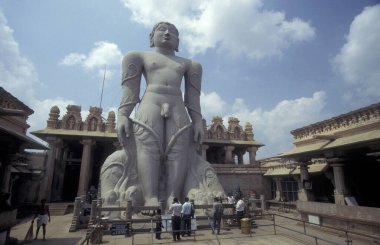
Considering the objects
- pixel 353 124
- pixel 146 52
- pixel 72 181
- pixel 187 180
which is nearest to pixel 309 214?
pixel 353 124

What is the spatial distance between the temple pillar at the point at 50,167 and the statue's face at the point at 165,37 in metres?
13.4

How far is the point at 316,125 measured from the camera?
14.5m

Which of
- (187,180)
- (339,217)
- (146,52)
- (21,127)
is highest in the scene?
(146,52)

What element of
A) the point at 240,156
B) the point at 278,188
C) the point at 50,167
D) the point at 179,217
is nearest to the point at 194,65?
the point at 179,217

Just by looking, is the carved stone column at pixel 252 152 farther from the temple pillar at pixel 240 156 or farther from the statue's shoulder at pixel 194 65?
the statue's shoulder at pixel 194 65

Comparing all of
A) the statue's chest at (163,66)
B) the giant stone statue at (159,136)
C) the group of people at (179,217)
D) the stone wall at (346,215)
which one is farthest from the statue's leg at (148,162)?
the stone wall at (346,215)

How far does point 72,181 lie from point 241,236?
23.6 metres

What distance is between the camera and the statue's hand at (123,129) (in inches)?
442

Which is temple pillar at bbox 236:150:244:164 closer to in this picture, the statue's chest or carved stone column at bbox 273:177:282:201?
carved stone column at bbox 273:177:282:201

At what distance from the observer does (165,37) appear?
40.8 feet

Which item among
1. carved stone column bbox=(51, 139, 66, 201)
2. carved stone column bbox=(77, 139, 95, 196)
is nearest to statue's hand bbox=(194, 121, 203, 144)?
carved stone column bbox=(77, 139, 95, 196)

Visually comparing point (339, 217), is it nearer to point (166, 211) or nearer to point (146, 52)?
point (166, 211)

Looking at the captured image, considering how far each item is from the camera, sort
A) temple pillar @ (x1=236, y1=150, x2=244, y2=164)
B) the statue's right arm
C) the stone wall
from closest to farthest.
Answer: the stone wall
the statue's right arm
temple pillar @ (x1=236, y1=150, x2=244, y2=164)

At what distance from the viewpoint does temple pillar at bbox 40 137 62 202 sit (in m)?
19.3
